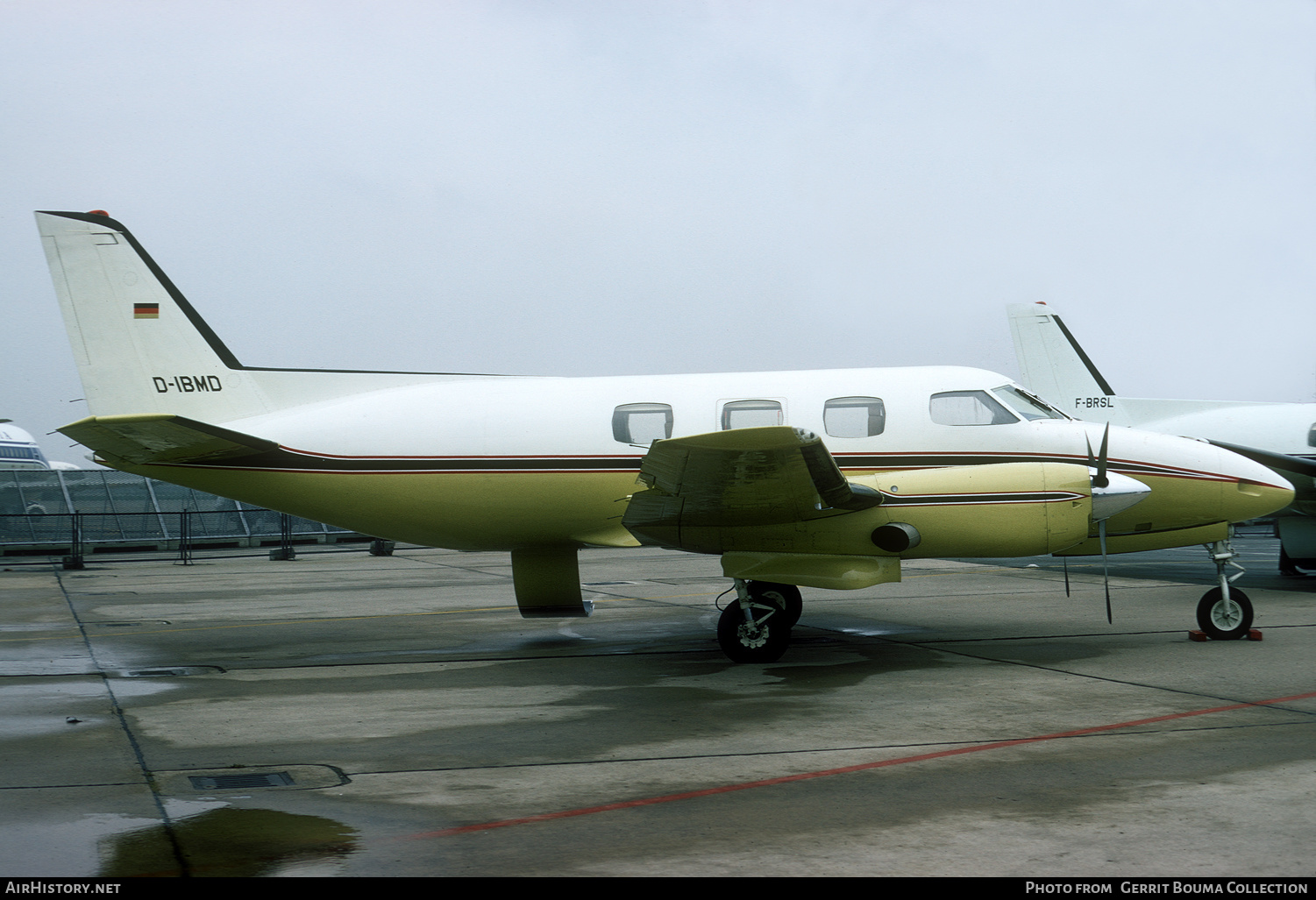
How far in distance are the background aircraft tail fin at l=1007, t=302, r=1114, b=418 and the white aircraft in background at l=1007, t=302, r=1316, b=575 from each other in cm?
2

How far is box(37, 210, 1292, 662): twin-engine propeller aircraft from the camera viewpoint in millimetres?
10859

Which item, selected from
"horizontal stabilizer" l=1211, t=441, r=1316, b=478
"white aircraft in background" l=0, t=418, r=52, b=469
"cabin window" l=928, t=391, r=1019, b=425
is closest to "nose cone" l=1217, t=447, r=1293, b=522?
"cabin window" l=928, t=391, r=1019, b=425

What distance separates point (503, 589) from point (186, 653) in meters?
7.78

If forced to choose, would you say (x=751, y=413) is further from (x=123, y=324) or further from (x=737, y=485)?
(x=123, y=324)

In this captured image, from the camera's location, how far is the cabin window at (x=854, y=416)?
11.2m

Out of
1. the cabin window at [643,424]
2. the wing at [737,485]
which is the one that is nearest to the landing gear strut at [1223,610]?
the wing at [737,485]

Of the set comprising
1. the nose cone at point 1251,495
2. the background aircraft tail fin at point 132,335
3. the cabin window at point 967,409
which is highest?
the background aircraft tail fin at point 132,335

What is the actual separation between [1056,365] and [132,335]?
18757 millimetres

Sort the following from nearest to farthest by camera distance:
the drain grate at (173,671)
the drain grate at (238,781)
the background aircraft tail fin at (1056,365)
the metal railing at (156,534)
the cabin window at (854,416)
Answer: the drain grate at (238,781)
the drain grate at (173,671)
the cabin window at (854,416)
the background aircraft tail fin at (1056,365)
the metal railing at (156,534)

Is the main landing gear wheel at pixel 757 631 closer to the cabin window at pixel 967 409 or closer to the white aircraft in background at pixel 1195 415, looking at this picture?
the cabin window at pixel 967 409

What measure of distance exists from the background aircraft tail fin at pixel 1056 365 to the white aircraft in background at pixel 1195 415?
19 mm

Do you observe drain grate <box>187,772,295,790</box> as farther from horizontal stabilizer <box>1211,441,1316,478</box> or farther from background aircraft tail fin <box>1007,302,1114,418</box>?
background aircraft tail fin <box>1007,302,1114,418</box>

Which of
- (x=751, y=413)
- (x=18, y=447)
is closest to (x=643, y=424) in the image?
(x=751, y=413)
